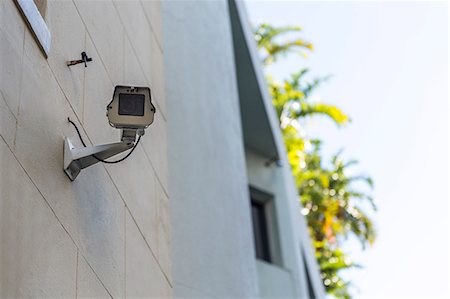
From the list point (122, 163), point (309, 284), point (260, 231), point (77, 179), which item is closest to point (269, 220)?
point (260, 231)

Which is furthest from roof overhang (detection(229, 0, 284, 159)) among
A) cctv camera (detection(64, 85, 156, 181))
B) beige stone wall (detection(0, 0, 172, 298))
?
cctv camera (detection(64, 85, 156, 181))

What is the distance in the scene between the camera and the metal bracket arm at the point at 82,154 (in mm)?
4914

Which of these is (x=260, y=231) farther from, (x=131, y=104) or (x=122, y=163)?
(x=131, y=104)

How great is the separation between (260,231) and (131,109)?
40.5 feet

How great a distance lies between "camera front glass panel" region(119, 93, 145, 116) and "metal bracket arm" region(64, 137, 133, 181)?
29cm

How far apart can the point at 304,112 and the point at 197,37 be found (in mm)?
13893

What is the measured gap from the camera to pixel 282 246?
16531mm

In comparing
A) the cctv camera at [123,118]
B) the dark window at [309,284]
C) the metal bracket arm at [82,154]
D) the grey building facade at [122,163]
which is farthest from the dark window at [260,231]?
the cctv camera at [123,118]

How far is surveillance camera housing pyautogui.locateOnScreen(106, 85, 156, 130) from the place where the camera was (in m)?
4.79

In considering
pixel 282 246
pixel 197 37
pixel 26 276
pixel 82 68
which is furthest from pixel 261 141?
pixel 26 276

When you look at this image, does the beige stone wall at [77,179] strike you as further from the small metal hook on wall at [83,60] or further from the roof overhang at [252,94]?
the roof overhang at [252,94]

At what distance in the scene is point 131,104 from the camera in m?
4.86

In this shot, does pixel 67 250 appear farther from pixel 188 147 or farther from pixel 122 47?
pixel 188 147

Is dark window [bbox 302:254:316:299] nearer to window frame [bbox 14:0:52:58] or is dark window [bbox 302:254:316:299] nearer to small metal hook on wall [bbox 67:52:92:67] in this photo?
small metal hook on wall [bbox 67:52:92:67]
